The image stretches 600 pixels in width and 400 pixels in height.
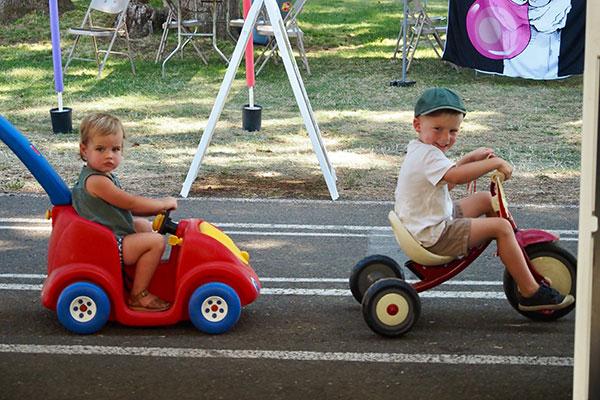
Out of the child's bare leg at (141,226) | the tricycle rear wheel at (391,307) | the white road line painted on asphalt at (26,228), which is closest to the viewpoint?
the tricycle rear wheel at (391,307)

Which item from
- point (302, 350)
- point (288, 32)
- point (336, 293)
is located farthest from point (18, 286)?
point (288, 32)

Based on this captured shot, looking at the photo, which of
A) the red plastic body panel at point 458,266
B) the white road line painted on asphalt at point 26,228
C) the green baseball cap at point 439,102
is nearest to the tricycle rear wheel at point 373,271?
the red plastic body panel at point 458,266

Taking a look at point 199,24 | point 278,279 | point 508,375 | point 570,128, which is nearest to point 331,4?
point 199,24

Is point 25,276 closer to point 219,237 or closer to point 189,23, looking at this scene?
point 219,237

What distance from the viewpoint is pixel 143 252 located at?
5.15 metres

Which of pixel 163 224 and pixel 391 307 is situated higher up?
pixel 163 224

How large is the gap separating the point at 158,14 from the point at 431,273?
550 inches

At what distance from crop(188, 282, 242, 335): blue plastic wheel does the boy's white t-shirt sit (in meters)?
0.94

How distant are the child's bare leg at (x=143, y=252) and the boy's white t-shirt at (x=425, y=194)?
1.22m

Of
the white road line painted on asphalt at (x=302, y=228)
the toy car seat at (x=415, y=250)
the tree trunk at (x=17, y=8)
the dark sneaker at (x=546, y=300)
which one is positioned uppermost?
the tree trunk at (x=17, y=8)

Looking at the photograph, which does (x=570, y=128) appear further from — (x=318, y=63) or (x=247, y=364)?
(x=247, y=364)

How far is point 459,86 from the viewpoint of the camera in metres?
14.2

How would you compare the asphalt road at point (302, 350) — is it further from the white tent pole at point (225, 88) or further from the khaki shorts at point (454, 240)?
the white tent pole at point (225, 88)

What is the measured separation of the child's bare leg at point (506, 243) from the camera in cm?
502
